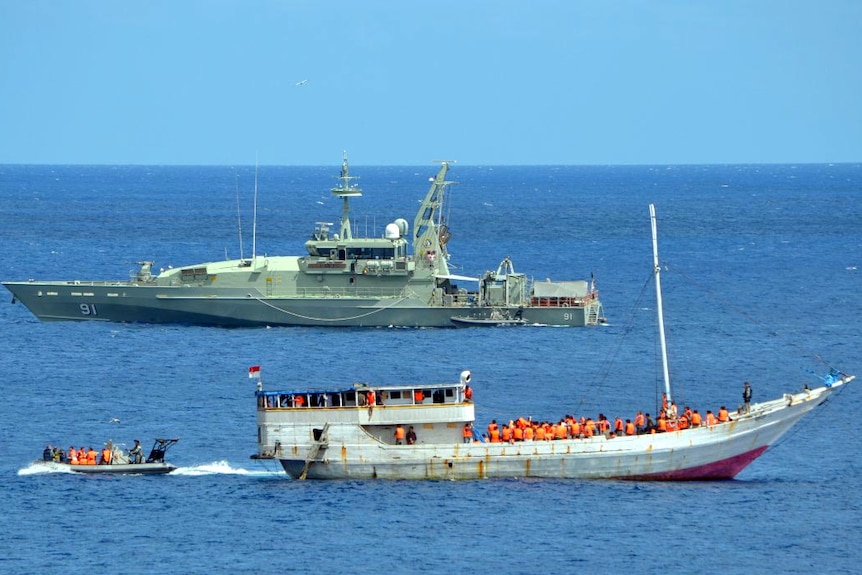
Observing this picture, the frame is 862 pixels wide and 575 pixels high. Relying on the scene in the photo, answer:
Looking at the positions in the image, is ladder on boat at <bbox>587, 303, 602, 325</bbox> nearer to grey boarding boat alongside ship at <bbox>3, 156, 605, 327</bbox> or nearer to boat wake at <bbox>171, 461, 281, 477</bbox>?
grey boarding boat alongside ship at <bbox>3, 156, 605, 327</bbox>

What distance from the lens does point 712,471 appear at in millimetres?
62594

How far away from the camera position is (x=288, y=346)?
309 feet

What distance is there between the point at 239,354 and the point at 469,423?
31601 mm

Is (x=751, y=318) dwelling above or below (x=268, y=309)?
below

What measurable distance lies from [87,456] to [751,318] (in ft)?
172

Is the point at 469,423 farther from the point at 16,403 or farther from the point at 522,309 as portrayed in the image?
the point at 522,309

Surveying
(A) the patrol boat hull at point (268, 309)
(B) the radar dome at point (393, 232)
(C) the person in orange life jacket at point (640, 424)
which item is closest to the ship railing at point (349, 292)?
(A) the patrol boat hull at point (268, 309)

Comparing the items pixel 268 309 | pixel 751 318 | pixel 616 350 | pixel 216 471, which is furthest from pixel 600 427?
pixel 751 318

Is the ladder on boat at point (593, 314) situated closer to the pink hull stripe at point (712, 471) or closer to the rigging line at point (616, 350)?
the rigging line at point (616, 350)

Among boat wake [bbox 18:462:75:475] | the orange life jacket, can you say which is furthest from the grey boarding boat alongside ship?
the orange life jacket

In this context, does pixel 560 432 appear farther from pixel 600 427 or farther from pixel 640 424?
pixel 640 424

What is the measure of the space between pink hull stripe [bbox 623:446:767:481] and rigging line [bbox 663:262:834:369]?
12162 millimetres

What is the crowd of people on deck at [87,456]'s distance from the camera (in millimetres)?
64938

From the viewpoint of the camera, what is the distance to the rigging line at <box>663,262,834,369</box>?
297ft
